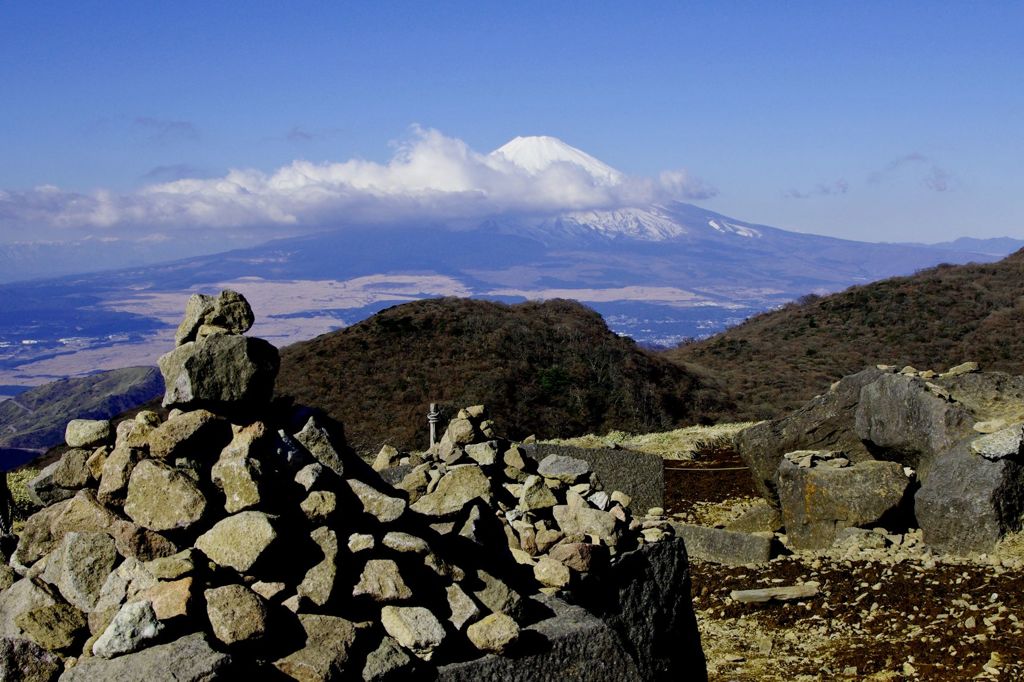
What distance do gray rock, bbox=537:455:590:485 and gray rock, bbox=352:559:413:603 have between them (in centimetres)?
232

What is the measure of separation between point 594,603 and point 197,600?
2.10 meters

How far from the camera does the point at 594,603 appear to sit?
4859 mm

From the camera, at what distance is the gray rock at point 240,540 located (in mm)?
3795

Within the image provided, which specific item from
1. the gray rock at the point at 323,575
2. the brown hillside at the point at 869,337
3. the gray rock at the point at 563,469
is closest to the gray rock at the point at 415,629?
the gray rock at the point at 323,575

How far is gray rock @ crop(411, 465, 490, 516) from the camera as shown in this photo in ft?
17.1

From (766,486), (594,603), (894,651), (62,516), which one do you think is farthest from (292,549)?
(766,486)

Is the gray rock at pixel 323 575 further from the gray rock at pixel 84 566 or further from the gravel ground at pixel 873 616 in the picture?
the gravel ground at pixel 873 616

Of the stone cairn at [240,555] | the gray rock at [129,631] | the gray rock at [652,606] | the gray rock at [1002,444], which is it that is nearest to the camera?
the gray rock at [129,631]

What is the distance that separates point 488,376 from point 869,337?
19.4 meters

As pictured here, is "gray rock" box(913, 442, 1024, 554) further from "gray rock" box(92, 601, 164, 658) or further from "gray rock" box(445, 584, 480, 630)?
"gray rock" box(92, 601, 164, 658)

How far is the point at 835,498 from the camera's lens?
33.5 feet

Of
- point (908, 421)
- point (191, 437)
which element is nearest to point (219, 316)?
point (191, 437)

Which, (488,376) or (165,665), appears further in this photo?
(488,376)

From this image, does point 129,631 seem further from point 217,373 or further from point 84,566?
point 217,373
